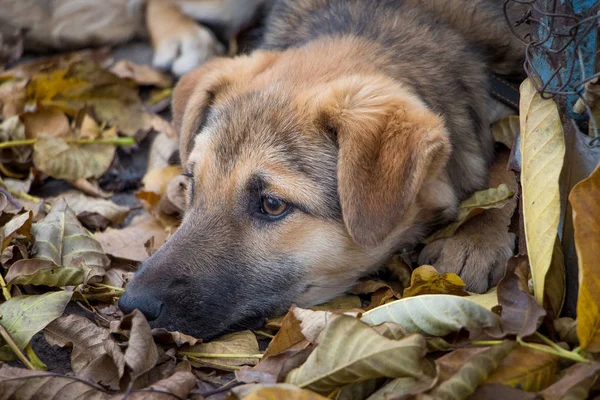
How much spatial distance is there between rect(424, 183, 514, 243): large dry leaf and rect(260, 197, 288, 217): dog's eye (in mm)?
805

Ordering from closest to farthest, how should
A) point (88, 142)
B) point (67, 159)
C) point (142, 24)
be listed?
point (67, 159) < point (88, 142) < point (142, 24)

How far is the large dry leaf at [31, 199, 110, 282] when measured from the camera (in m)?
3.41

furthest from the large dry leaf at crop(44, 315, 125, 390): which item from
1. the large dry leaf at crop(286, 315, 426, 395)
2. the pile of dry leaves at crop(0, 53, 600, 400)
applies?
the large dry leaf at crop(286, 315, 426, 395)

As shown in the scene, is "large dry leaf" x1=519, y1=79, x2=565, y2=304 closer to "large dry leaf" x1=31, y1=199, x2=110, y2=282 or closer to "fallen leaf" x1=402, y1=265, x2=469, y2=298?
"fallen leaf" x1=402, y1=265, x2=469, y2=298

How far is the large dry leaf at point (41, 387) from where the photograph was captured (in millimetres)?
2504

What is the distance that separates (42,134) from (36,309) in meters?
1.82

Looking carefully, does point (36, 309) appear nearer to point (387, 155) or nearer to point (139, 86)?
point (387, 155)

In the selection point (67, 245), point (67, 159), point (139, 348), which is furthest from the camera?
point (67, 159)

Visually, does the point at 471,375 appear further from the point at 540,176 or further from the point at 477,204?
the point at 477,204

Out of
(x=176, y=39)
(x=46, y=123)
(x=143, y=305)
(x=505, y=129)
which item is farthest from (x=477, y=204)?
(x=176, y=39)

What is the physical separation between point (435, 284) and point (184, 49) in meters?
3.51

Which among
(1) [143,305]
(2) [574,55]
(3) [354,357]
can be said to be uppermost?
(2) [574,55]

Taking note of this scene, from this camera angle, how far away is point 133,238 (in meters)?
3.92

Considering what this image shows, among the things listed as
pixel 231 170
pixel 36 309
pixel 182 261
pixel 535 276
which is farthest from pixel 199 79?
pixel 535 276
